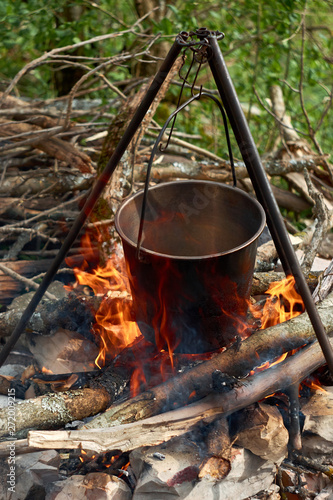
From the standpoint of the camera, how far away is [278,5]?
14.3 feet

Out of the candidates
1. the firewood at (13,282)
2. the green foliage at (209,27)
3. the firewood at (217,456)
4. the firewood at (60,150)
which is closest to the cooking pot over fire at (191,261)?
the firewood at (217,456)

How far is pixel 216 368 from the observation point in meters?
2.14

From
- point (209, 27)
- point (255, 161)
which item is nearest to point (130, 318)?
point (255, 161)

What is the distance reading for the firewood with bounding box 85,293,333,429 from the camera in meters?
2.02

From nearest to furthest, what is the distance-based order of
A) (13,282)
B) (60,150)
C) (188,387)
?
1. (188,387)
2. (13,282)
3. (60,150)

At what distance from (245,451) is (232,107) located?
1524 millimetres

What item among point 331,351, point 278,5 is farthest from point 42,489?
point 278,5

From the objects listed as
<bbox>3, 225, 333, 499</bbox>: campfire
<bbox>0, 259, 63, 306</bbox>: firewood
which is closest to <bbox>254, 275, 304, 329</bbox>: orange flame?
<bbox>3, 225, 333, 499</bbox>: campfire

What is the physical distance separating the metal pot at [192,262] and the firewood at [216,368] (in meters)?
0.10

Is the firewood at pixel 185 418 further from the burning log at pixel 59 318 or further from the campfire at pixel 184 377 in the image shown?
the burning log at pixel 59 318

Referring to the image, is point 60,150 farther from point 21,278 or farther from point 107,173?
point 107,173

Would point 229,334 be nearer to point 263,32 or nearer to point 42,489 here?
point 42,489

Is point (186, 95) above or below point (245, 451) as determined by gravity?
above

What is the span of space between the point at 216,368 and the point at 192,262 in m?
0.62
